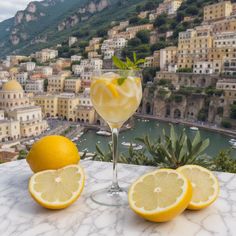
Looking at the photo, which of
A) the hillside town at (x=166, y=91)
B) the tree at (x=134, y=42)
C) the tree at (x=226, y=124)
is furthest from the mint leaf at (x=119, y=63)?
the tree at (x=134, y=42)

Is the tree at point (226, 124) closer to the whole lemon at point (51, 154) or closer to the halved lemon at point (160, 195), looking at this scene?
the whole lemon at point (51, 154)

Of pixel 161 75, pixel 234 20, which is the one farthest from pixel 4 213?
pixel 234 20

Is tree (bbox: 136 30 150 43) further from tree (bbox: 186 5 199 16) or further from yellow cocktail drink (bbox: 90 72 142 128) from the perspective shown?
yellow cocktail drink (bbox: 90 72 142 128)

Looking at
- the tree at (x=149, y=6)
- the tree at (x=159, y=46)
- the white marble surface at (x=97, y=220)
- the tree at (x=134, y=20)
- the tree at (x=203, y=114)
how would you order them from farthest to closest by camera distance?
the tree at (x=149, y=6)
the tree at (x=134, y=20)
the tree at (x=159, y=46)
the tree at (x=203, y=114)
the white marble surface at (x=97, y=220)

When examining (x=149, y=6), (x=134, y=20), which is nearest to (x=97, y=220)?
(x=134, y=20)

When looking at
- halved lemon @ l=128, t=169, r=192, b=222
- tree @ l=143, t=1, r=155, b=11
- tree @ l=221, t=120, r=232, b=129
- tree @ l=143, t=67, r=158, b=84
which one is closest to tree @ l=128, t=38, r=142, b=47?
tree @ l=143, t=67, r=158, b=84

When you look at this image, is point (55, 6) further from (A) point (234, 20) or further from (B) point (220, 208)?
(B) point (220, 208)
